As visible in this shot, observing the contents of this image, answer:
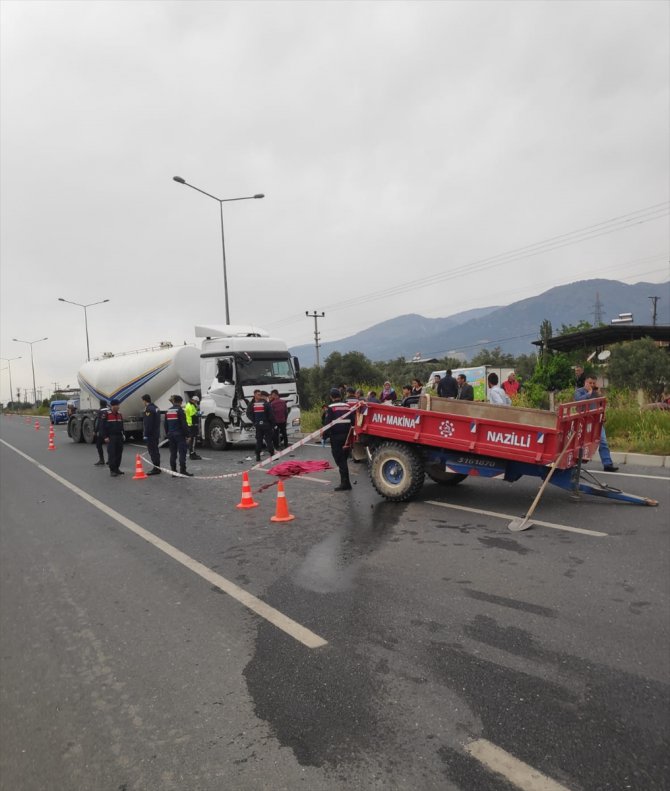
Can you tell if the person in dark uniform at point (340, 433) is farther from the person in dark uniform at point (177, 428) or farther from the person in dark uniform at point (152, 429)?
the person in dark uniform at point (152, 429)

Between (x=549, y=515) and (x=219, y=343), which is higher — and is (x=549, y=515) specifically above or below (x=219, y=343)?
below

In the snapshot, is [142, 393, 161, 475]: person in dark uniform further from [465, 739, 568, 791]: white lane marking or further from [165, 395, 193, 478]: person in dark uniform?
[465, 739, 568, 791]: white lane marking

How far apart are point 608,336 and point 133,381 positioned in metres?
29.5

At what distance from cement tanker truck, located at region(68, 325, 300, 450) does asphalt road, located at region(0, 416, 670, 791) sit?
28.1 feet

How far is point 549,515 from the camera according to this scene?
22.3 ft

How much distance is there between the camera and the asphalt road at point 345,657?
254 cm

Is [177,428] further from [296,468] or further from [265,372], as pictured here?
[265,372]

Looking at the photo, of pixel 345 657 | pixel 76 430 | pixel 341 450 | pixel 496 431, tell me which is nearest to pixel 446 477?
pixel 341 450

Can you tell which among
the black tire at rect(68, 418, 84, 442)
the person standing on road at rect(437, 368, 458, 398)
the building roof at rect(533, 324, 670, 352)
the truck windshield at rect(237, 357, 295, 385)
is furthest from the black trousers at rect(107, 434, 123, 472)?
the building roof at rect(533, 324, 670, 352)

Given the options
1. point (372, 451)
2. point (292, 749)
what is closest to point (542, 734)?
point (292, 749)

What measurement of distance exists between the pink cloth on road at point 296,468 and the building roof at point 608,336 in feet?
88.0

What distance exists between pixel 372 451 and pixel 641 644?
17.5ft

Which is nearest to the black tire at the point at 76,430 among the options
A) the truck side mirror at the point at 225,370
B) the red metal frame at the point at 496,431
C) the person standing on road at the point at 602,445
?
the truck side mirror at the point at 225,370

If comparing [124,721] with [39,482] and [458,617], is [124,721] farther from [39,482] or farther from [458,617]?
[39,482]
